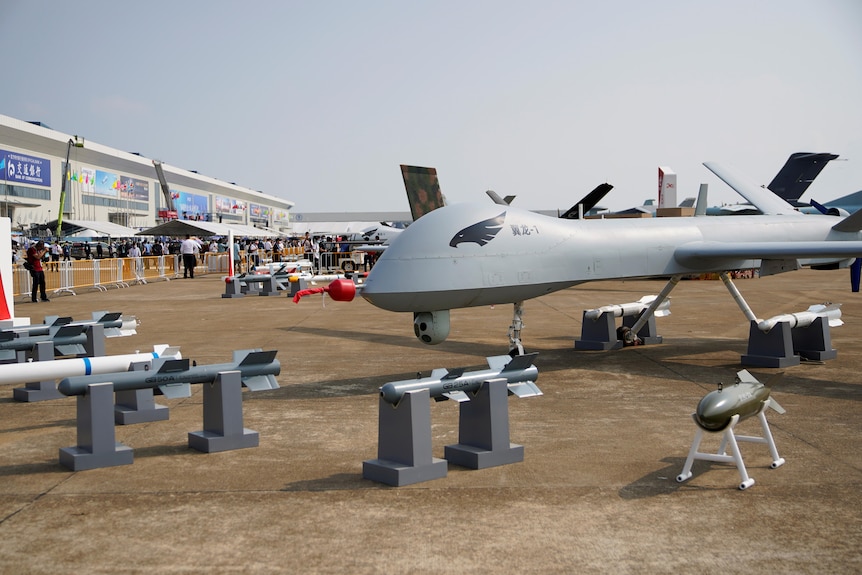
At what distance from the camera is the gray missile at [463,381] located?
6652 mm

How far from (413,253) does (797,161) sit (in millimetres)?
34051

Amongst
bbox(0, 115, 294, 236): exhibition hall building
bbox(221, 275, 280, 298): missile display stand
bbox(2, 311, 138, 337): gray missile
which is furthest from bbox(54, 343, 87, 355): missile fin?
bbox(0, 115, 294, 236): exhibition hall building

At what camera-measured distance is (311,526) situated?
554 cm

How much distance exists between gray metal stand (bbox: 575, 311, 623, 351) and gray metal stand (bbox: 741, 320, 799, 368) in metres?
2.35

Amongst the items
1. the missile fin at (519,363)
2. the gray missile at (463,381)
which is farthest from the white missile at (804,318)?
the missile fin at (519,363)

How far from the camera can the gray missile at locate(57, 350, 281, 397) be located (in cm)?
722

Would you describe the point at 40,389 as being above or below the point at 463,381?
below

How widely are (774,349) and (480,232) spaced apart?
17.7 feet

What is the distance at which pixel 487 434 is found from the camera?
7.03 metres

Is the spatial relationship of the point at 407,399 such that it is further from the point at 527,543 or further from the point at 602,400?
the point at 602,400

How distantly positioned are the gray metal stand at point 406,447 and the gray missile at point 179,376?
190 cm

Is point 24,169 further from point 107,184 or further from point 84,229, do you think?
point 107,184

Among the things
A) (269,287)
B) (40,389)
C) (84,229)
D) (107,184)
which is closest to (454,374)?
(40,389)

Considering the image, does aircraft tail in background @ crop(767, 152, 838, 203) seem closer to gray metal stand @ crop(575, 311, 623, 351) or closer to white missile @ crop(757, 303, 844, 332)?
white missile @ crop(757, 303, 844, 332)
